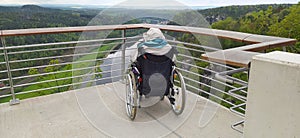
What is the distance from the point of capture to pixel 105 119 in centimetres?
252

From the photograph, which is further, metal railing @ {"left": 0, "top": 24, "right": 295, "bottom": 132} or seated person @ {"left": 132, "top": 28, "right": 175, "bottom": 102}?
metal railing @ {"left": 0, "top": 24, "right": 295, "bottom": 132}

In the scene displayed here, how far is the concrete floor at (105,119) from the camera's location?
2262 mm

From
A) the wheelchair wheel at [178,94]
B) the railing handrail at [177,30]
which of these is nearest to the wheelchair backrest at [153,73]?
the wheelchair wheel at [178,94]

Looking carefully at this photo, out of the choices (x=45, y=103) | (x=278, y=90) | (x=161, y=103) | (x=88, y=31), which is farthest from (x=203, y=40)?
(x=45, y=103)

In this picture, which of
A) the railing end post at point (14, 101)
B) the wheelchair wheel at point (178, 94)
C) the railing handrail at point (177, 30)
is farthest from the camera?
the railing end post at point (14, 101)

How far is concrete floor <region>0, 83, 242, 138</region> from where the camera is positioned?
7.42ft

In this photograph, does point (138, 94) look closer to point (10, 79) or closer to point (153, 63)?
point (153, 63)

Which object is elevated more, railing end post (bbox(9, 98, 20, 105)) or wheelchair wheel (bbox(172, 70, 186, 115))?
wheelchair wheel (bbox(172, 70, 186, 115))

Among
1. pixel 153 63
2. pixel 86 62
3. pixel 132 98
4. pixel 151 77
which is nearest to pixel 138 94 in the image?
pixel 132 98

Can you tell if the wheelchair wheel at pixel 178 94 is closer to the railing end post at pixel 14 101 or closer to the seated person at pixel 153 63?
the seated person at pixel 153 63

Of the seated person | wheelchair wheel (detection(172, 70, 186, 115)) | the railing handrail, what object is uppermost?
the railing handrail

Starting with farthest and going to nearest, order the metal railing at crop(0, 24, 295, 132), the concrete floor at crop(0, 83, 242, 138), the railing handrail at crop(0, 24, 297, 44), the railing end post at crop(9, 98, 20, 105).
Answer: the railing end post at crop(9, 98, 20, 105) → the metal railing at crop(0, 24, 295, 132) → the concrete floor at crop(0, 83, 242, 138) → the railing handrail at crop(0, 24, 297, 44)

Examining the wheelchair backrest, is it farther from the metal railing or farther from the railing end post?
the railing end post

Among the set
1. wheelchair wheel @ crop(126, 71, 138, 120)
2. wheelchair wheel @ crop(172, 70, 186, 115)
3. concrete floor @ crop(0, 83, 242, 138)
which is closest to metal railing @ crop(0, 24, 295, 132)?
concrete floor @ crop(0, 83, 242, 138)
